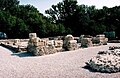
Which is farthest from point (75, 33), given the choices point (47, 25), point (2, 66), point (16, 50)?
point (2, 66)

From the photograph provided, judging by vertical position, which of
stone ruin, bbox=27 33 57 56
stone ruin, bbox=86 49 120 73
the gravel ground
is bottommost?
the gravel ground

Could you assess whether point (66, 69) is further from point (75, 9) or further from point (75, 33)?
point (75, 9)

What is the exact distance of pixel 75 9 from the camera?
61594 mm

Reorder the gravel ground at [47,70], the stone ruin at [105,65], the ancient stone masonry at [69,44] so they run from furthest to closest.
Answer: the ancient stone masonry at [69,44]
the stone ruin at [105,65]
the gravel ground at [47,70]

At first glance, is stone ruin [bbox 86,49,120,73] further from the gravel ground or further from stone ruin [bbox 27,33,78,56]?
stone ruin [bbox 27,33,78,56]

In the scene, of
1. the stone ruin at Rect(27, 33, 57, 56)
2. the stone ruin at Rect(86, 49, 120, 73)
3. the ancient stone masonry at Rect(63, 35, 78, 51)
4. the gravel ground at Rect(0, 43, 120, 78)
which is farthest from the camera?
the ancient stone masonry at Rect(63, 35, 78, 51)

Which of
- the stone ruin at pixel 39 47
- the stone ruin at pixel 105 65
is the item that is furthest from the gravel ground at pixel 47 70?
the stone ruin at pixel 39 47

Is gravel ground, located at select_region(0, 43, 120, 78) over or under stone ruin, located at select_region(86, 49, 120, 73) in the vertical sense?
under

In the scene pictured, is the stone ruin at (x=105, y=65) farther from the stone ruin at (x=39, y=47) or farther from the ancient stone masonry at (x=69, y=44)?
the ancient stone masonry at (x=69, y=44)

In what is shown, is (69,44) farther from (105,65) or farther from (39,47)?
(105,65)

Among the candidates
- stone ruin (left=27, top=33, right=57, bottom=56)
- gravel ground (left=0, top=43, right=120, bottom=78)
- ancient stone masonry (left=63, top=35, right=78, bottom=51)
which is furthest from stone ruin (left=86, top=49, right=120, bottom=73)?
ancient stone masonry (left=63, top=35, right=78, bottom=51)

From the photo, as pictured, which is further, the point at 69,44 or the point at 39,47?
the point at 69,44

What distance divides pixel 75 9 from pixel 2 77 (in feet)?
168

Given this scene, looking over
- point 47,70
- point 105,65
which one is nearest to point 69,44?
point 47,70
